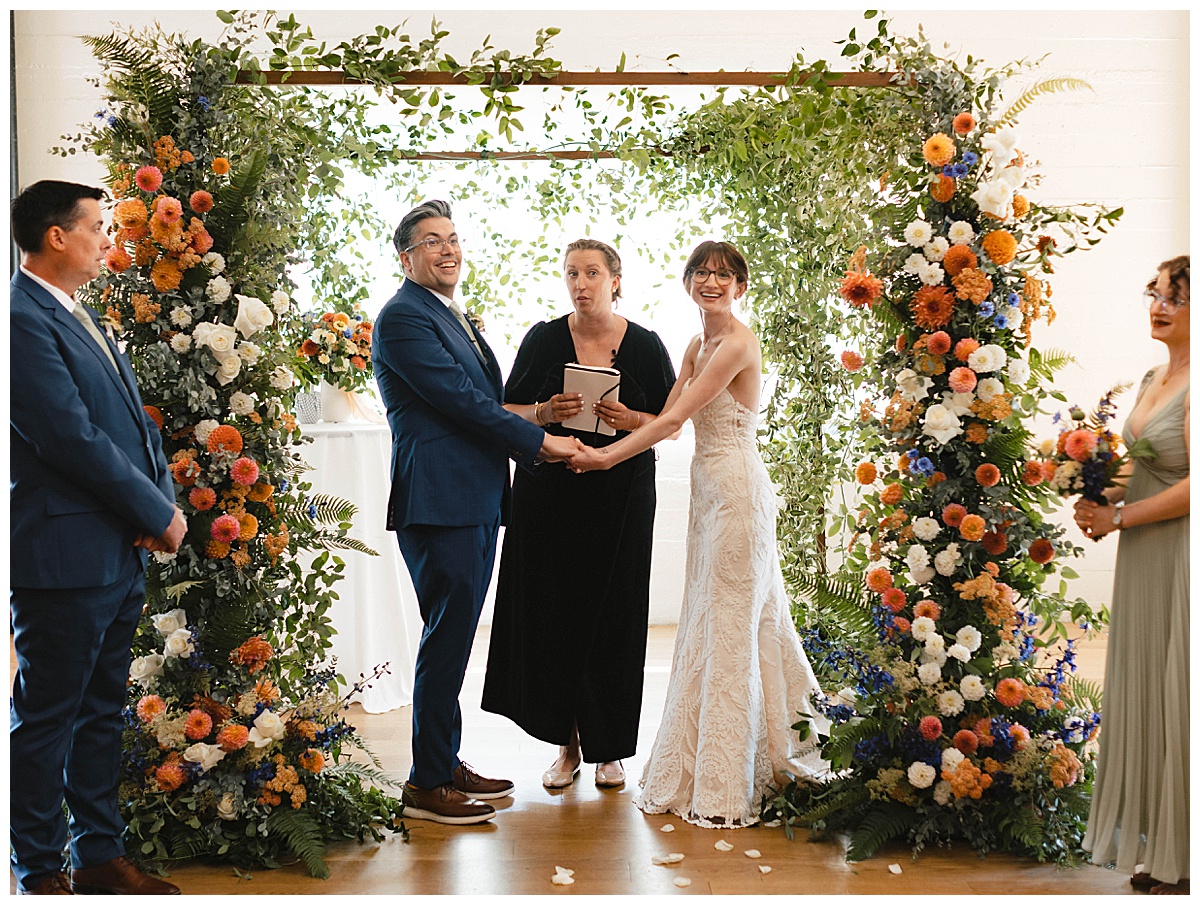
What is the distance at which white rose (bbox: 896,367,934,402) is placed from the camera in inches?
118

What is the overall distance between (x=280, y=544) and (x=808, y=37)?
418cm

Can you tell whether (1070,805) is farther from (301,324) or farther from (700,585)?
(301,324)

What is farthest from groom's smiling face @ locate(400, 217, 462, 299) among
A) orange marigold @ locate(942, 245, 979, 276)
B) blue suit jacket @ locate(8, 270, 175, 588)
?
orange marigold @ locate(942, 245, 979, 276)

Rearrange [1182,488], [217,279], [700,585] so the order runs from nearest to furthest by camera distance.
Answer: [1182,488]
[217,279]
[700,585]

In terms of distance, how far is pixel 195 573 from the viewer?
2.89 metres

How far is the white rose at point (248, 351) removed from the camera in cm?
290

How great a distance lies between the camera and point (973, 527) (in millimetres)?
2879

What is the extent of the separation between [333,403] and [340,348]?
375 mm

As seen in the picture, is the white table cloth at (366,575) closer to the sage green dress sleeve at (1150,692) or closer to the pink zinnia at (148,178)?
the pink zinnia at (148,178)

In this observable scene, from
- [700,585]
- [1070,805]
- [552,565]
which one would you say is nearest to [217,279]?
[552,565]

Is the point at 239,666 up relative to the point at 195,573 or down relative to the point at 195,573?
down

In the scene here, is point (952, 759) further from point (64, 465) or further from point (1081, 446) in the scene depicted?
point (64, 465)

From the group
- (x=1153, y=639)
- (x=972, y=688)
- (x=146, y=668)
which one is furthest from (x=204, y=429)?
(x=1153, y=639)

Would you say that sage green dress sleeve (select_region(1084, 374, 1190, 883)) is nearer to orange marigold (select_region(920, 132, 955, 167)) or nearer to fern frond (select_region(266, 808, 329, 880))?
orange marigold (select_region(920, 132, 955, 167))
